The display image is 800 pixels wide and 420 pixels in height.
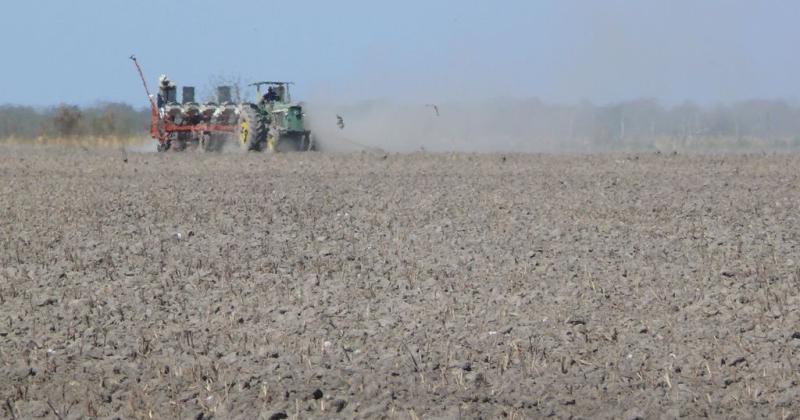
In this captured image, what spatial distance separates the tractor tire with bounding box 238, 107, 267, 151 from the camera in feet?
112

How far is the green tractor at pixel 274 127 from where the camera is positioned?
33.8 meters

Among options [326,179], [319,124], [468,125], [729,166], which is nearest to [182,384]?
[326,179]

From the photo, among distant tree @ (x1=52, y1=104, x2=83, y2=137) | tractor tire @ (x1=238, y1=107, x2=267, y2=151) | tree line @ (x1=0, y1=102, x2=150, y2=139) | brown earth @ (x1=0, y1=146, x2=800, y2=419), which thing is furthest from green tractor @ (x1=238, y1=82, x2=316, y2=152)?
distant tree @ (x1=52, y1=104, x2=83, y2=137)

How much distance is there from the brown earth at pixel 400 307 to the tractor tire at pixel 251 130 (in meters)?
16.1

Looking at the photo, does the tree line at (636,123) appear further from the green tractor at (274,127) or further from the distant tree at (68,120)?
the distant tree at (68,120)

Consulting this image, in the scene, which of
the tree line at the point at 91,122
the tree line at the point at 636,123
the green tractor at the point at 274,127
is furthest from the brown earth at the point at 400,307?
the tree line at the point at 91,122

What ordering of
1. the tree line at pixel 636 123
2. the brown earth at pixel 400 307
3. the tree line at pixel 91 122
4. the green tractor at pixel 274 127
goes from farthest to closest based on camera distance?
1. the tree line at pixel 91 122
2. the tree line at pixel 636 123
3. the green tractor at pixel 274 127
4. the brown earth at pixel 400 307

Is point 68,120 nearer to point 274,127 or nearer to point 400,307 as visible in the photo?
point 274,127

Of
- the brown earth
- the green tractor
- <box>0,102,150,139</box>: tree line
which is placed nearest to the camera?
the brown earth

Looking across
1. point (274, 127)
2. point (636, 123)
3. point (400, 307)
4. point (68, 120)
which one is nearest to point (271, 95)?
point (274, 127)

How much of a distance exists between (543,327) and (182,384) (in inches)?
95.9

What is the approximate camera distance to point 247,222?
586 inches

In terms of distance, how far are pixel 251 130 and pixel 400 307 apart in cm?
2457

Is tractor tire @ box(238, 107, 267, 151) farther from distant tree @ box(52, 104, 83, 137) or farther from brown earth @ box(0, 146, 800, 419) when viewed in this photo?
distant tree @ box(52, 104, 83, 137)
